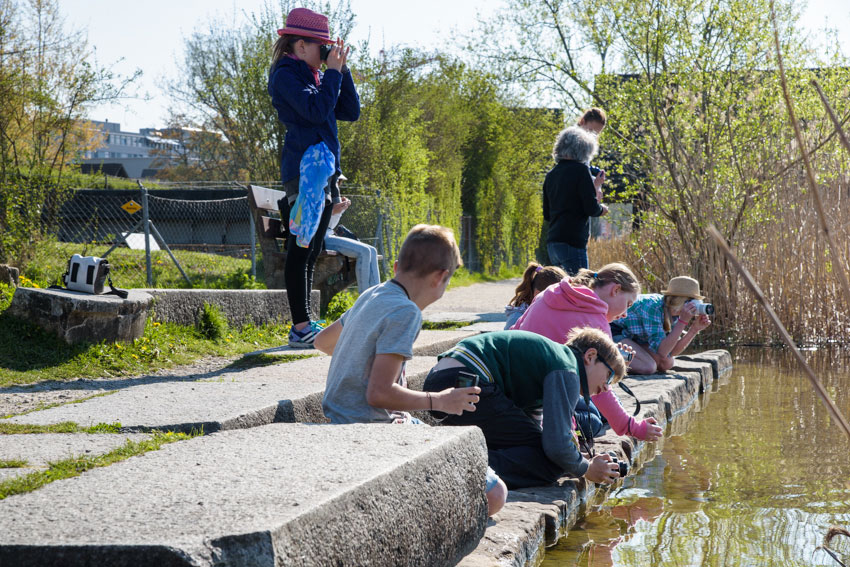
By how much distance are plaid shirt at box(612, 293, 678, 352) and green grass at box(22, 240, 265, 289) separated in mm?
4541

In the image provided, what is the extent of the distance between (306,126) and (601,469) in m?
2.47

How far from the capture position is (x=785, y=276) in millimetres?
8758

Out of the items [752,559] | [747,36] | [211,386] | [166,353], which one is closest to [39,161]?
[166,353]

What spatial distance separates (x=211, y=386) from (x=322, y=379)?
0.48 meters

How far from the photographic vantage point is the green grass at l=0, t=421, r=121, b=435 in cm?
298

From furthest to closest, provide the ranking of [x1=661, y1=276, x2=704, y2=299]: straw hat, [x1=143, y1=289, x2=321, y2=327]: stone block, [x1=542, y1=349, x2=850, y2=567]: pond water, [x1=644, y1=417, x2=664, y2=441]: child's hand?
[x1=661, y1=276, x2=704, y2=299]: straw hat < [x1=143, y1=289, x2=321, y2=327]: stone block < [x1=644, y1=417, x2=664, y2=441]: child's hand < [x1=542, y1=349, x2=850, y2=567]: pond water

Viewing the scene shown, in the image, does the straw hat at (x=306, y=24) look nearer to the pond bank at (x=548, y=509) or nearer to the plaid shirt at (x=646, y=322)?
the pond bank at (x=548, y=509)

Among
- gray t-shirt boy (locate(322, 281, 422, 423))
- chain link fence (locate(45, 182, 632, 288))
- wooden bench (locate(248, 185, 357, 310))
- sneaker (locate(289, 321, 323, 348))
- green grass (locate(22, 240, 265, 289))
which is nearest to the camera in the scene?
gray t-shirt boy (locate(322, 281, 422, 423))

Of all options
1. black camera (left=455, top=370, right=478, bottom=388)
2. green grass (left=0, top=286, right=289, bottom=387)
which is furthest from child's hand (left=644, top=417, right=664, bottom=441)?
green grass (left=0, top=286, right=289, bottom=387)

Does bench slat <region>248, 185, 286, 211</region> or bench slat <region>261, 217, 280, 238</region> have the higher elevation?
bench slat <region>248, 185, 286, 211</region>

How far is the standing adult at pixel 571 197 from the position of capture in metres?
6.43

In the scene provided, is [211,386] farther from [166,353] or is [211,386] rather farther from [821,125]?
[821,125]

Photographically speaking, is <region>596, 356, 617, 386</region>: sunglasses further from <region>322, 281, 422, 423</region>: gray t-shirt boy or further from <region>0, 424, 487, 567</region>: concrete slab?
<region>0, 424, 487, 567</region>: concrete slab

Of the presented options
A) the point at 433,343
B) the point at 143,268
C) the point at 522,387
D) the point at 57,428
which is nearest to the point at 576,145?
the point at 433,343
